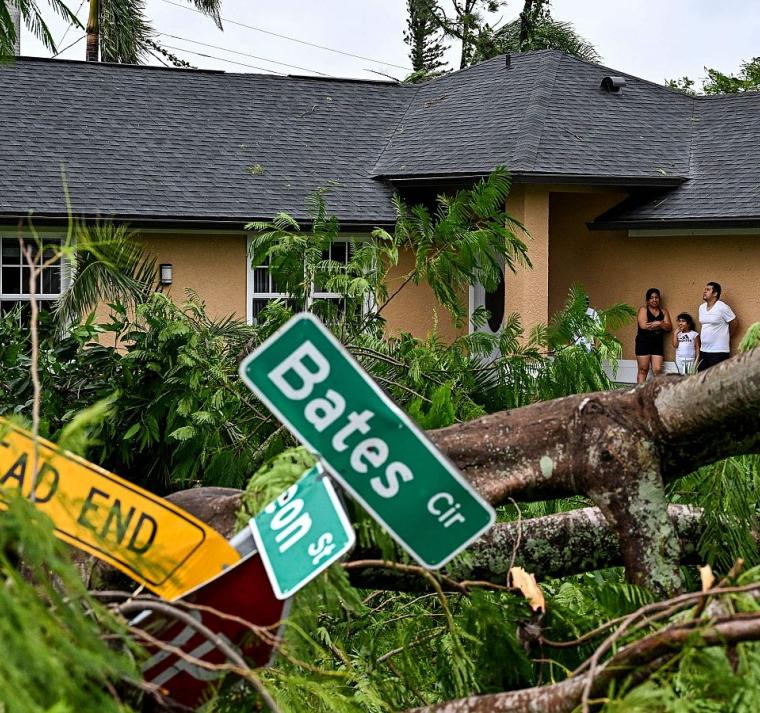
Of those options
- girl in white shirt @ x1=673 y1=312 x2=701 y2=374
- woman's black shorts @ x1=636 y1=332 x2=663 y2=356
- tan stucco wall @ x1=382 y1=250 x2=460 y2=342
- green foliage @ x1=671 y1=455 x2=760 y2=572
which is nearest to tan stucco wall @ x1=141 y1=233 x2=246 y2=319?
tan stucco wall @ x1=382 y1=250 x2=460 y2=342

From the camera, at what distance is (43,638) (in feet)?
4.23

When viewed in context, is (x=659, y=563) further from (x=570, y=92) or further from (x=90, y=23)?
(x=90, y=23)

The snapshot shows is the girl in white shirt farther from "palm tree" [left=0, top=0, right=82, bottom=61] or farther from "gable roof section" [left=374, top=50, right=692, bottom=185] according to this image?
"palm tree" [left=0, top=0, right=82, bottom=61]

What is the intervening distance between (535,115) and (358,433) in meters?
16.2

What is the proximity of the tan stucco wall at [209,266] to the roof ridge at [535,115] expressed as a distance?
406cm

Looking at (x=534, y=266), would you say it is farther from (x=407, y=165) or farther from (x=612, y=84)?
(x=612, y=84)

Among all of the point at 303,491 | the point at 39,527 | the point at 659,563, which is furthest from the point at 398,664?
the point at 39,527

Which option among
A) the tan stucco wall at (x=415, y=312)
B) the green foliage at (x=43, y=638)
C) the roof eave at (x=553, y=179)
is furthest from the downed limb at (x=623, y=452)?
the tan stucco wall at (x=415, y=312)

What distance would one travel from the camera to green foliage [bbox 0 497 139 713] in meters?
1.17

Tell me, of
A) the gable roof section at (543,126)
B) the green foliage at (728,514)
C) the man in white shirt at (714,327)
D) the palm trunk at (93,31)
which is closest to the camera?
the green foliage at (728,514)

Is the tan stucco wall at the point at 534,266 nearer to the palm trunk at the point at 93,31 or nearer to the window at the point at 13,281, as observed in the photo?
the window at the point at 13,281

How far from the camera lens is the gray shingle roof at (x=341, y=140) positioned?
1582 centimetres

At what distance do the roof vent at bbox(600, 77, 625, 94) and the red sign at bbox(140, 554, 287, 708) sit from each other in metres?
18.0

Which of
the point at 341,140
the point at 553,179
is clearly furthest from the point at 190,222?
the point at 553,179
